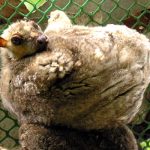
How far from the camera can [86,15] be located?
5.06 m

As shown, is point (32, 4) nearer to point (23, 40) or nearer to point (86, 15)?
point (86, 15)

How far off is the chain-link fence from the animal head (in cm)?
105

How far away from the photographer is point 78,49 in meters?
3.35

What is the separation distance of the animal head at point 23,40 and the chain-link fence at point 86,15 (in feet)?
3.44

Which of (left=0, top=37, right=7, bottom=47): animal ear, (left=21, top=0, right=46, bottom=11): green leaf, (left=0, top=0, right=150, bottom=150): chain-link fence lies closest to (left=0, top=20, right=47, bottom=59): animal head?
(left=0, top=37, right=7, bottom=47): animal ear

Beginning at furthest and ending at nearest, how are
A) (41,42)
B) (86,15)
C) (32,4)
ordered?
(86,15)
(32,4)
(41,42)

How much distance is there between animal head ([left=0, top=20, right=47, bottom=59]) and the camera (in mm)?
3408

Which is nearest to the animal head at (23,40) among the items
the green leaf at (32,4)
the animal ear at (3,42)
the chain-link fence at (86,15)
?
the animal ear at (3,42)

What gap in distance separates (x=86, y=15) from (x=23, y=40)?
166cm

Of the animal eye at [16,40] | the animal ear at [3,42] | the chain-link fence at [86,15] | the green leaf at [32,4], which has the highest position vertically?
the animal eye at [16,40]

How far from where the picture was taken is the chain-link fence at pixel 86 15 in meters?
4.71

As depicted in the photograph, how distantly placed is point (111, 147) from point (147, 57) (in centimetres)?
56

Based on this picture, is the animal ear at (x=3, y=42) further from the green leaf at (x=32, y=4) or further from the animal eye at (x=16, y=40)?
the green leaf at (x=32, y=4)

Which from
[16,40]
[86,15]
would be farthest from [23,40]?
[86,15]
